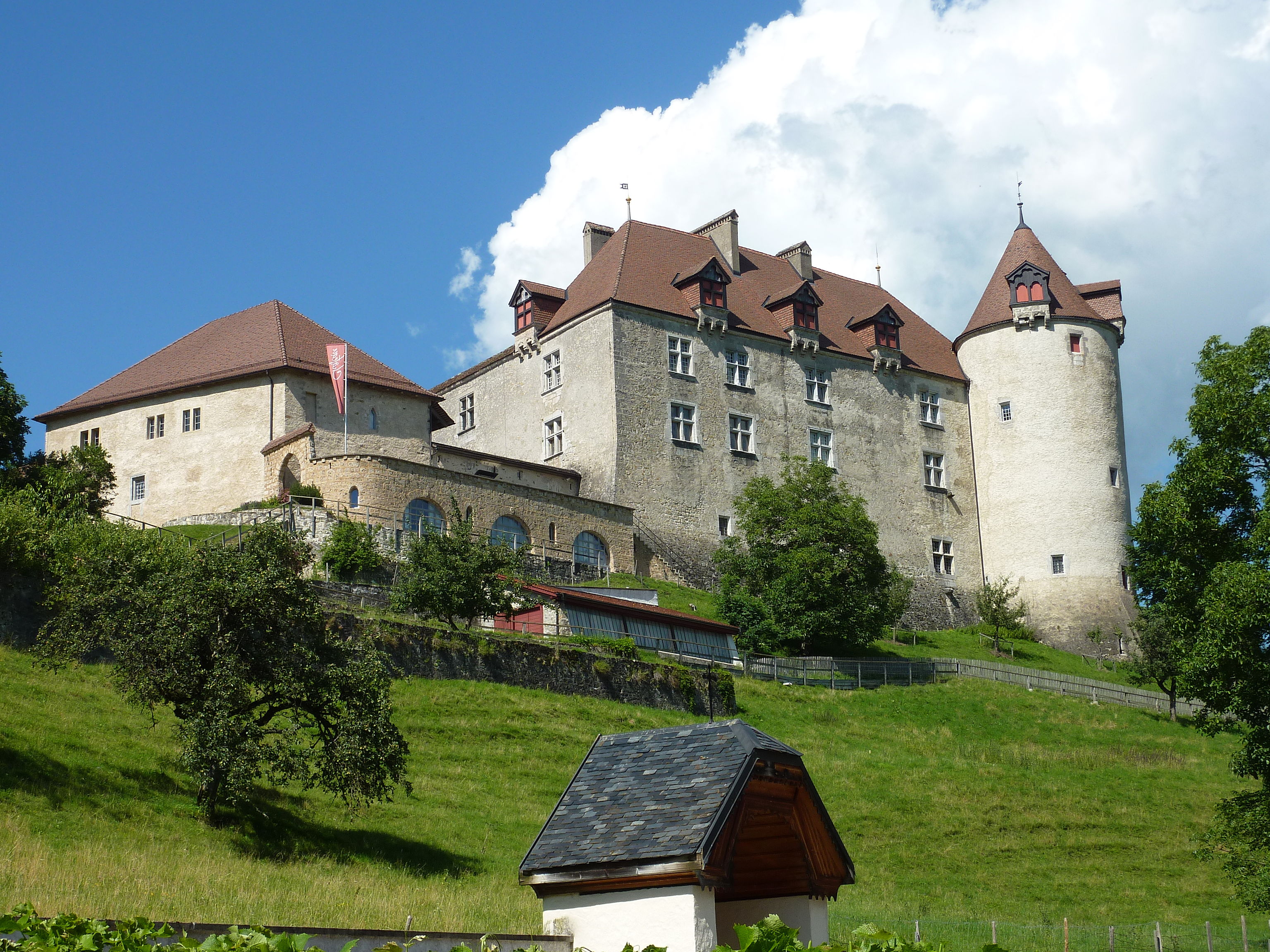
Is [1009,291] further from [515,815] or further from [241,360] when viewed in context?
[515,815]

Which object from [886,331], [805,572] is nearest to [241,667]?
[805,572]

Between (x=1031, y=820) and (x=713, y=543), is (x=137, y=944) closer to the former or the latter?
(x=1031, y=820)

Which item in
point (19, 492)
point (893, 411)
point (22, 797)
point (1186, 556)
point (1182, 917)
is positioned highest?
point (893, 411)

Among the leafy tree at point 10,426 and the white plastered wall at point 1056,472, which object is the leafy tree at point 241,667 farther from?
the white plastered wall at point 1056,472

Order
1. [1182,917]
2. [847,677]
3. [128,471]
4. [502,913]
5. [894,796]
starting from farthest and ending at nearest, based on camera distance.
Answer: [128,471]
[847,677]
[894,796]
[1182,917]
[502,913]

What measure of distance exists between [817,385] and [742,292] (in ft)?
18.5

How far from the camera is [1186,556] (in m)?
25.4

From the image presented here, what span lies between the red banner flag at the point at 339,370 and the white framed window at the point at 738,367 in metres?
18.2

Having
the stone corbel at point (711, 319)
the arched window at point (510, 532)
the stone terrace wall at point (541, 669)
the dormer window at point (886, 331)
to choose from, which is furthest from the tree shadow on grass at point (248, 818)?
the dormer window at point (886, 331)

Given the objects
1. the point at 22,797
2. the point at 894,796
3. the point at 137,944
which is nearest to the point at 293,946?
the point at 137,944

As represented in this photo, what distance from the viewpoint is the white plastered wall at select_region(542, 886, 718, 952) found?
1289 cm

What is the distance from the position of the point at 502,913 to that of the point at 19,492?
25.1 metres

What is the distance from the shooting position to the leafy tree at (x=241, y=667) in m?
25.6

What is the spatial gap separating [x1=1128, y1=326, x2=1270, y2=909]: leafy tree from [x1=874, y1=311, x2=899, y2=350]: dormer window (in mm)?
43810
